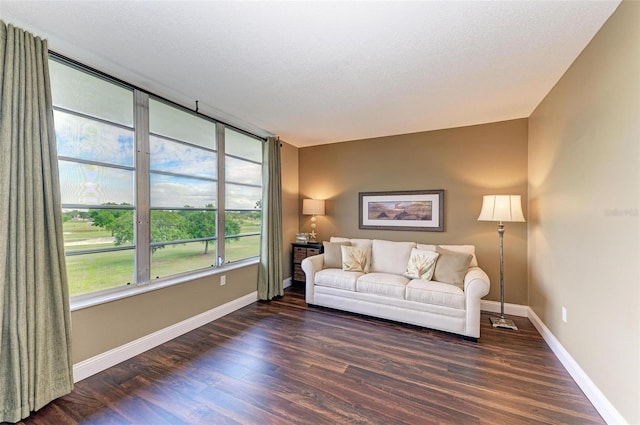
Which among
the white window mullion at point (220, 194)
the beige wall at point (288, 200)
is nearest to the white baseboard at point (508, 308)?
the beige wall at point (288, 200)

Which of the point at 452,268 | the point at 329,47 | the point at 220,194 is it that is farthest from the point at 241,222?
the point at 452,268

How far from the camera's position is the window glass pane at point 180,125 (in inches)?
111

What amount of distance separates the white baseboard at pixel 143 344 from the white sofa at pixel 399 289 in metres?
1.21

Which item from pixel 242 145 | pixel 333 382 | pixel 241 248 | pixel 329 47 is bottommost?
pixel 333 382

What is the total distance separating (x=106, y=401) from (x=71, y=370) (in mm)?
362

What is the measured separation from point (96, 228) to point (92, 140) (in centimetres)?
77

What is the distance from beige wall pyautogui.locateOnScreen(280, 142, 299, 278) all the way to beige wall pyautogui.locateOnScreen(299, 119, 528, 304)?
445mm

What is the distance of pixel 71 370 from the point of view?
1.95 m

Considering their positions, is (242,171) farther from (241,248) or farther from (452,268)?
(452,268)

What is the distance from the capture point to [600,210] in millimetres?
1857

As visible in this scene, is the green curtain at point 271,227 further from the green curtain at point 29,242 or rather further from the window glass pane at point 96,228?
the green curtain at point 29,242

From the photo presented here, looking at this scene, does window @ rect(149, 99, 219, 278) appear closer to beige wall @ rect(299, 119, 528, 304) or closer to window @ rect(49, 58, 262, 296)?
window @ rect(49, 58, 262, 296)

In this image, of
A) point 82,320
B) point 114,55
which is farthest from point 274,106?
point 82,320

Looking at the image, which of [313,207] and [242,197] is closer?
[242,197]
